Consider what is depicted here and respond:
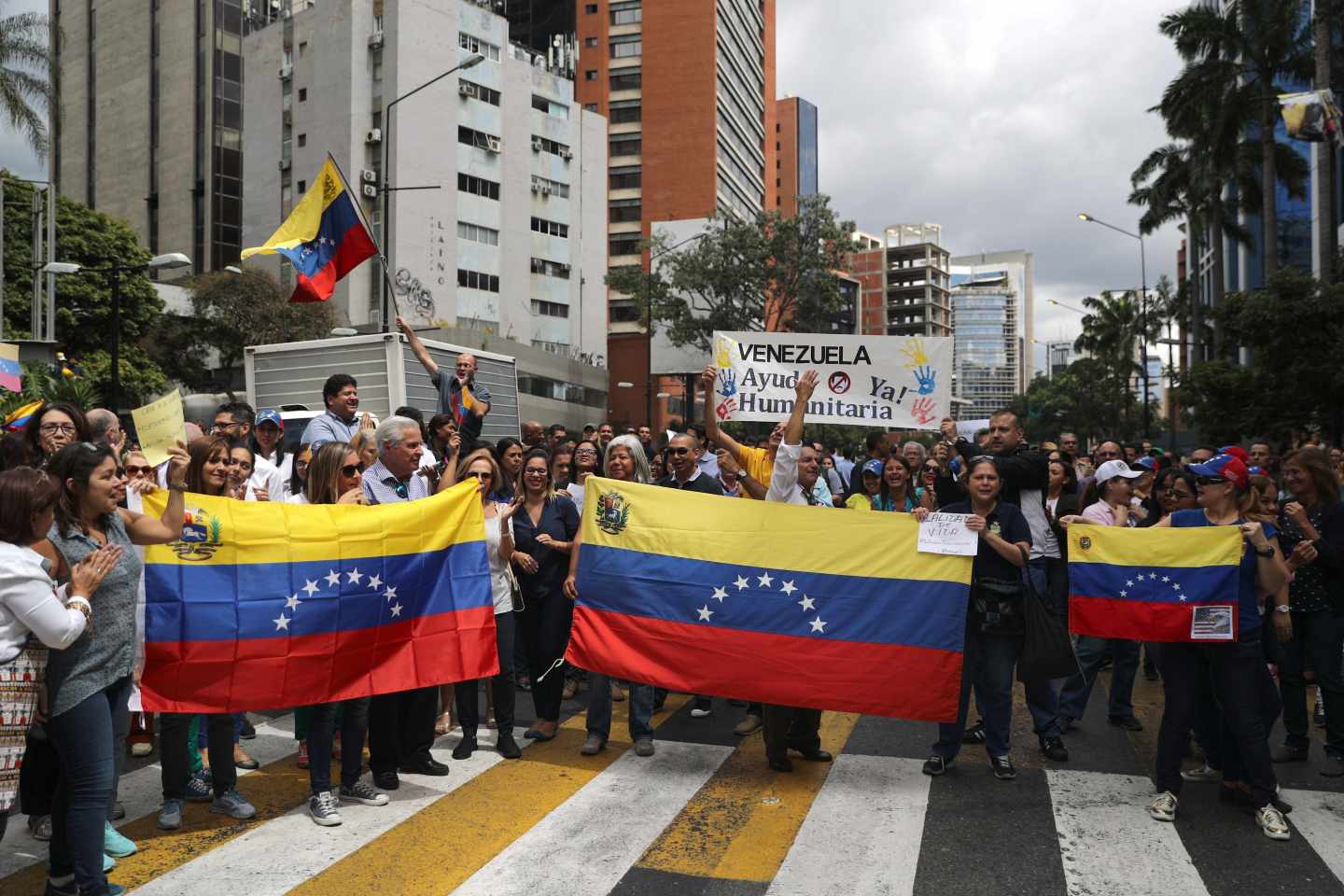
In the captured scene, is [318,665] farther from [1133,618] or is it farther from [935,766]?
[1133,618]

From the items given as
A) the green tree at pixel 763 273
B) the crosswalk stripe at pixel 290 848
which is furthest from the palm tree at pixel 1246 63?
the crosswalk stripe at pixel 290 848

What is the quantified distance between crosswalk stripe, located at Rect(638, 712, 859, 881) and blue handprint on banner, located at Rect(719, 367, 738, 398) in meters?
2.81

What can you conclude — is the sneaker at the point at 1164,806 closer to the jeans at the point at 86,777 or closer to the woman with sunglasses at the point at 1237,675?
the woman with sunglasses at the point at 1237,675

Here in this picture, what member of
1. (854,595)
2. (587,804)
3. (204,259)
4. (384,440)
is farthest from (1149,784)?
(204,259)

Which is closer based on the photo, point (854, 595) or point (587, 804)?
point (587, 804)

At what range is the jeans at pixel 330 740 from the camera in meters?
5.68

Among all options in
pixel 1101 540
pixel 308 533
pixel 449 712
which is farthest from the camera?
pixel 449 712

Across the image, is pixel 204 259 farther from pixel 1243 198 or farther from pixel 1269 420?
pixel 1269 420

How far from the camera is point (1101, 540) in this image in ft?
22.6

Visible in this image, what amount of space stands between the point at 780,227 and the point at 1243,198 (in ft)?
66.3

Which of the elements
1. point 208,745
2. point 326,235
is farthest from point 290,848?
point 326,235

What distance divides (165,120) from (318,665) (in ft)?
244

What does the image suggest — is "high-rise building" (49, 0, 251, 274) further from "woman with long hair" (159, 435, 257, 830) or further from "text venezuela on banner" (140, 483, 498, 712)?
"text venezuela on banner" (140, 483, 498, 712)

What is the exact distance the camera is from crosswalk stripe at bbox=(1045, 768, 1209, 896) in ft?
16.1
